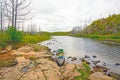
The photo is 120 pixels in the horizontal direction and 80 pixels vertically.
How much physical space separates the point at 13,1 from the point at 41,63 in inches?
922

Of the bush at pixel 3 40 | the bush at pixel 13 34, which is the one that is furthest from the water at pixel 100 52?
the bush at pixel 3 40

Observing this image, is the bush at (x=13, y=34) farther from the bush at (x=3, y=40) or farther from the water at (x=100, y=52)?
the water at (x=100, y=52)

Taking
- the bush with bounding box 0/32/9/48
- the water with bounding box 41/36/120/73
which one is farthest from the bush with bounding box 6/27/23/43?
the water with bounding box 41/36/120/73

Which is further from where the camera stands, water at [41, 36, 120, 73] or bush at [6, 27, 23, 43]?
bush at [6, 27, 23, 43]

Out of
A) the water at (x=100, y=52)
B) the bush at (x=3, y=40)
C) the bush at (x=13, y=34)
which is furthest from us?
the bush at (x=13, y=34)

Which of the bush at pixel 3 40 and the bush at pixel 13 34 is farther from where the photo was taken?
the bush at pixel 13 34

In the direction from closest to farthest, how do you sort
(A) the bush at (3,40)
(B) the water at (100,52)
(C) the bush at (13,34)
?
(A) the bush at (3,40) < (B) the water at (100,52) < (C) the bush at (13,34)

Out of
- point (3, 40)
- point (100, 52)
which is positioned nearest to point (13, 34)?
point (3, 40)

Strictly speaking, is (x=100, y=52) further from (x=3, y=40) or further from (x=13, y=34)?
(x=3, y=40)

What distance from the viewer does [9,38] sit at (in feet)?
119

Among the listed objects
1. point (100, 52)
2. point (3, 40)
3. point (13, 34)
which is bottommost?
point (100, 52)

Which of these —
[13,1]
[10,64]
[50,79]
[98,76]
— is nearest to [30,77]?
[50,79]

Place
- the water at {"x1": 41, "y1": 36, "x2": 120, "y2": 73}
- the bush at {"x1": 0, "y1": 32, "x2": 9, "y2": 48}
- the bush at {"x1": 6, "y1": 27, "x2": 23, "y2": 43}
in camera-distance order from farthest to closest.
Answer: the bush at {"x1": 6, "y1": 27, "x2": 23, "y2": 43} → the water at {"x1": 41, "y1": 36, "x2": 120, "y2": 73} → the bush at {"x1": 0, "y1": 32, "x2": 9, "y2": 48}

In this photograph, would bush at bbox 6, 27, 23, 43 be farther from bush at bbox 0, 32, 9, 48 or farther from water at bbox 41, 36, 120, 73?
water at bbox 41, 36, 120, 73
